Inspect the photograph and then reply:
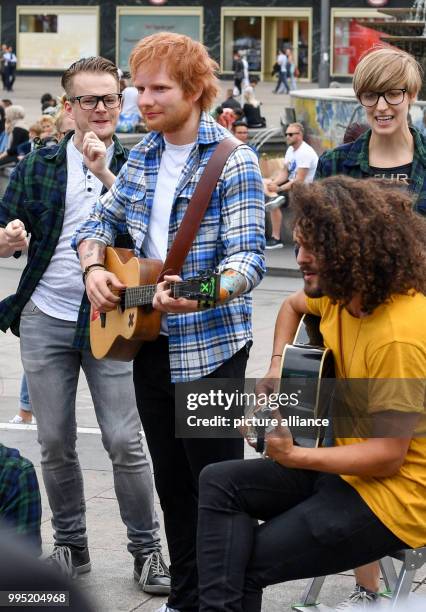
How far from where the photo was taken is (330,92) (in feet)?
63.8

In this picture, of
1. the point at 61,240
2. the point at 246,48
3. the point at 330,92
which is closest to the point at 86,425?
the point at 61,240

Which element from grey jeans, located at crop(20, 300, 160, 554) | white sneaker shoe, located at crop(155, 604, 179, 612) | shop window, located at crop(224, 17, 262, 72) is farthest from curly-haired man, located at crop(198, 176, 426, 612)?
shop window, located at crop(224, 17, 262, 72)

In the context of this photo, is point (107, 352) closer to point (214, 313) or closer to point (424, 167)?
point (214, 313)

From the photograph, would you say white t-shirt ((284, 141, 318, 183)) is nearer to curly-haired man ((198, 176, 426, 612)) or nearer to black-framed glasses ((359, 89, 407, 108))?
black-framed glasses ((359, 89, 407, 108))

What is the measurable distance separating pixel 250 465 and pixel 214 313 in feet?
2.09

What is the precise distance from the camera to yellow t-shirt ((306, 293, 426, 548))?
3.11m

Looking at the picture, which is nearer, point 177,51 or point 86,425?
point 177,51

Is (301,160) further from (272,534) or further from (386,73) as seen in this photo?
(272,534)

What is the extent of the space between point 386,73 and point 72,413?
5.47 ft

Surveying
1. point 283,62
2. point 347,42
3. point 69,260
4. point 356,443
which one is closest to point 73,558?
point 69,260

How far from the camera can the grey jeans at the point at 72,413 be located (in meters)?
4.48

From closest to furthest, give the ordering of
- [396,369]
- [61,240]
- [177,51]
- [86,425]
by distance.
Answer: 1. [396,369]
2. [177,51]
3. [61,240]
4. [86,425]

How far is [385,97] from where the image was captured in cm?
419

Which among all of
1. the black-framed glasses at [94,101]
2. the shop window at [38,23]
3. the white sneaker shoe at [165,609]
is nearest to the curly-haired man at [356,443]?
the white sneaker shoe at [165,609]
